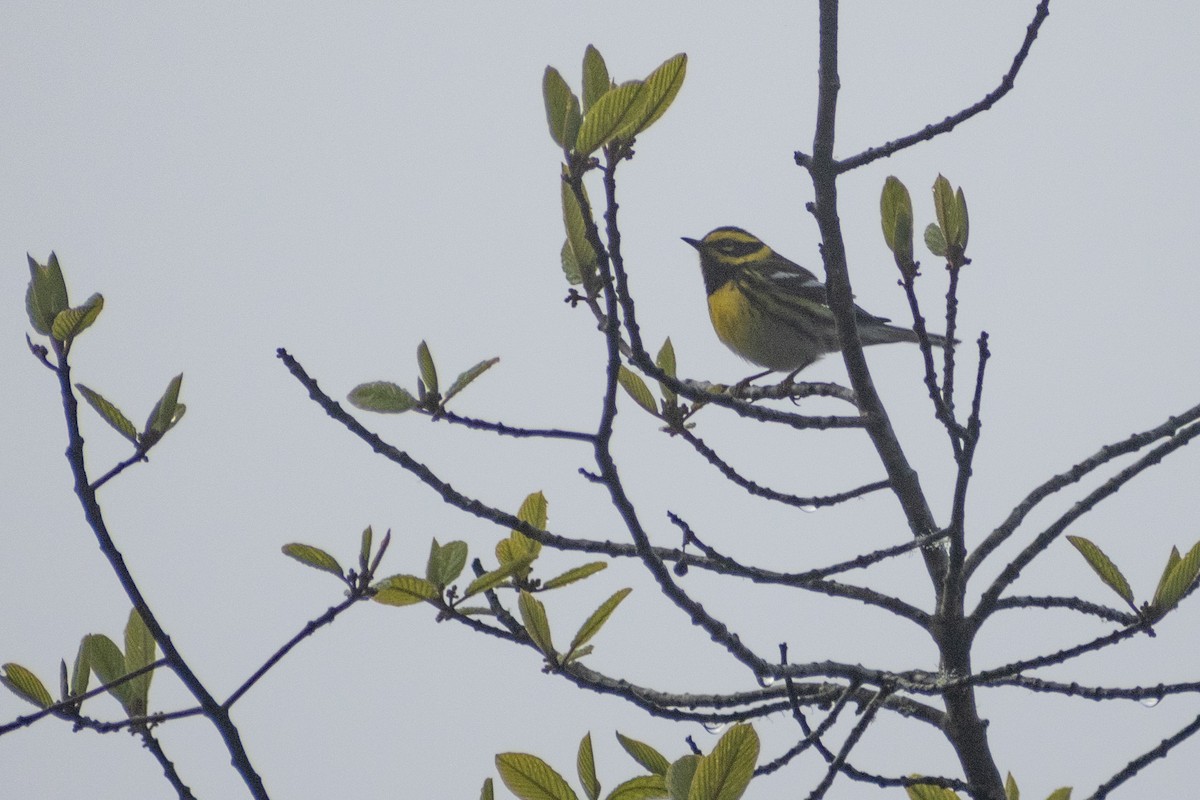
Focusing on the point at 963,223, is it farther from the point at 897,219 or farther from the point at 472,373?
the point at 472,373

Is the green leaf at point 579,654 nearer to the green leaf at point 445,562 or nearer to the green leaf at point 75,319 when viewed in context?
the green leaf at point 445,562

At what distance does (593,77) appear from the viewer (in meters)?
2.18

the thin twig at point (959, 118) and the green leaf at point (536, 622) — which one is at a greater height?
the thin twig at point (959, 118)

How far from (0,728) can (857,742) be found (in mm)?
1679

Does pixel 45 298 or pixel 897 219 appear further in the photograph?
pixel 897 219

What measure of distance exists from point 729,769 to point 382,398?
3.73 ft

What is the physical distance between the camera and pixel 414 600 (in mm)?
2535

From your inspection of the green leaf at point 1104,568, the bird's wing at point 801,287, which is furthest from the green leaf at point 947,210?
the bird's wing at point 801,287

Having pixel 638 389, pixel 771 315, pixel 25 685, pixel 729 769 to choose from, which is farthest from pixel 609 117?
pixel 771 315

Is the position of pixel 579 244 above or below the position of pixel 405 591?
above

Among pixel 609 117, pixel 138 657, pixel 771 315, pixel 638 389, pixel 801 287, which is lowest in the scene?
pixel 138 657

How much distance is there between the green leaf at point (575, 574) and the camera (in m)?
2.67

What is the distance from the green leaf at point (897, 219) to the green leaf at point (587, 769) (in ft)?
4.49

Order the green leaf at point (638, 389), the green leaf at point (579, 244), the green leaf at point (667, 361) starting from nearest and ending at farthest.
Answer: the green leaf at point (579, 244) → the green leaf at point (638, 389) → the green leaf at point (667, 361)
